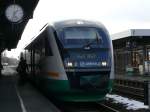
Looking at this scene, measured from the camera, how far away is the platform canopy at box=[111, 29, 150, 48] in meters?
34.6

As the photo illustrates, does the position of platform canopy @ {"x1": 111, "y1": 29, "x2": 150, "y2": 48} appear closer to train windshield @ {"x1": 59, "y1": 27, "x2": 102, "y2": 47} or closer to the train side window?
the train side window

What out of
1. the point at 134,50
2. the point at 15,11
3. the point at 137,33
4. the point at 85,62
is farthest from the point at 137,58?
the point at 85,62

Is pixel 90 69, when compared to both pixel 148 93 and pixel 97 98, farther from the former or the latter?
pixel 148 93

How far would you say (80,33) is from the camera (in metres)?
→ 14.2

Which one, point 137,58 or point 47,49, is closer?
point 47,49

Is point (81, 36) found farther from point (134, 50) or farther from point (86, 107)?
point (134, 50)

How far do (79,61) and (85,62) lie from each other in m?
0.20

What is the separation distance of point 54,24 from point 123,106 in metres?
3.77

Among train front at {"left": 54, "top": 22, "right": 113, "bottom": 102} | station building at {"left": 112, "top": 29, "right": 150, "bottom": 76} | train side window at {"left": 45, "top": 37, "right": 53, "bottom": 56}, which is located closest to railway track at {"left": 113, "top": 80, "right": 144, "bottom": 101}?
train front at {"left": 54, "top": 22, "right": 113, "bottom": 102}

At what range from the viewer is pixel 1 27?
110 ft

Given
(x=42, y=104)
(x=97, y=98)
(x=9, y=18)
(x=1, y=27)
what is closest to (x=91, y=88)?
(x=97, y=98)

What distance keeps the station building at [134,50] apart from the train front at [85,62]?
20604mm

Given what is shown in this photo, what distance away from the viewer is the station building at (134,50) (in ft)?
115

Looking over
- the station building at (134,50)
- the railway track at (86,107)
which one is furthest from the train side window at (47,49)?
the station building at (134,50)
